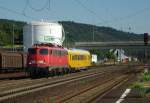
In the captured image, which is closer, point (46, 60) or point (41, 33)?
point (46, 60)

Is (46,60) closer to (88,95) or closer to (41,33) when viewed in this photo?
(88,95)

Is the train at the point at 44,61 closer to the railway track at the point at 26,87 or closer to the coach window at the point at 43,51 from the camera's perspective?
Answer: the coach window at the point at 43,51

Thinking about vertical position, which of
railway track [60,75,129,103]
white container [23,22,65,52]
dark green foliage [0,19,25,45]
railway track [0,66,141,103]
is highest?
dark green foliage [0,19,25,45]

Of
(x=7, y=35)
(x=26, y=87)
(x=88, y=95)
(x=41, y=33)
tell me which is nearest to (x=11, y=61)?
(x=41, y=33)

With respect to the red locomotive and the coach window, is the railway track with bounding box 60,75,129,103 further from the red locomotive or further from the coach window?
the coach window

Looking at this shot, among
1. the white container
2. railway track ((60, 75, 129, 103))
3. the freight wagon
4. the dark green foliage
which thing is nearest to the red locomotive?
the freight wagon

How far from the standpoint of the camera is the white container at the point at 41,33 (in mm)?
98069

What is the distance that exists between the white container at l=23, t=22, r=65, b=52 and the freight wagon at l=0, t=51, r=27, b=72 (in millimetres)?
25531

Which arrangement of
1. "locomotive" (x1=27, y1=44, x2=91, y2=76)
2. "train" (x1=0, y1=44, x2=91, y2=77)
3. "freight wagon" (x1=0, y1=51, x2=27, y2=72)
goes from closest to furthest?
"locomotive" (x1=27, y1=44, x2=91, y2=76) < "train" (x1=0, y1=44, x2=91, y2=77) < "freight wagon" (x1=0, y1=51, x2=27, y2=72)

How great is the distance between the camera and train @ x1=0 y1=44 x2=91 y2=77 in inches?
1938

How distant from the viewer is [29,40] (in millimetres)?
98812

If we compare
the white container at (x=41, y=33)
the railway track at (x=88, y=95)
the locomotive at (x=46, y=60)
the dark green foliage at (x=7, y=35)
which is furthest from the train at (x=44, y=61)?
the dark green foliage at (x=7, y=35)

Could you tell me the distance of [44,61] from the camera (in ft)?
162

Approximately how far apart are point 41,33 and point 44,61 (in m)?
49.7
